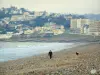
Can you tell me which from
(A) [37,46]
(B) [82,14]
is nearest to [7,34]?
(A) [37,46]

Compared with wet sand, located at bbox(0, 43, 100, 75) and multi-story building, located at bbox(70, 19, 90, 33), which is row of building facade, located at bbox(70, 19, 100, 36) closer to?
multi-story building, located at bbox(70, 19, 90, 33)

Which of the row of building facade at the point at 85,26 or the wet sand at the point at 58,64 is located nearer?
the wet sand at the point at 58,64

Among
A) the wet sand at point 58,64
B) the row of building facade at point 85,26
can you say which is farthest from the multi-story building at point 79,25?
the wet sand at point 58,64

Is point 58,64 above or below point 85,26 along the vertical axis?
below

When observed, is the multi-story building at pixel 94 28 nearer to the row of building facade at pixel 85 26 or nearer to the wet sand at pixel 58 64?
the row of building facade at pixel 85 26

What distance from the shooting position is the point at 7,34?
4.41 m

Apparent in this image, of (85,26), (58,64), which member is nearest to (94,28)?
(85,26)

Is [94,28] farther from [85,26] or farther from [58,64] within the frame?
[58,64]

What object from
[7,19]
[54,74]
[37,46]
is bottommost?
[54,74]

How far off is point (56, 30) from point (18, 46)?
1.83ft

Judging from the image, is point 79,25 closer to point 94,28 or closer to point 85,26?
point 85,26

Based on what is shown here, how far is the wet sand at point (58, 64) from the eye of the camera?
436cm

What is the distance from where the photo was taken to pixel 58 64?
4.39m

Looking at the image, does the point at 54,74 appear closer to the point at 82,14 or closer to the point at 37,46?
the point at 37,46
